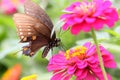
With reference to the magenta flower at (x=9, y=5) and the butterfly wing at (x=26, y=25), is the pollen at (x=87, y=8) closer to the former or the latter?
the butterfly wing at (x=26, y=25)

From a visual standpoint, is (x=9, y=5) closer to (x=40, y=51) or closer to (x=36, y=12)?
(x=40, y=51)

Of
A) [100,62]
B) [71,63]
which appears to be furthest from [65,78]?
[100,62]

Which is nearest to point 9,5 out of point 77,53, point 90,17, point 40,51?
point 40,51

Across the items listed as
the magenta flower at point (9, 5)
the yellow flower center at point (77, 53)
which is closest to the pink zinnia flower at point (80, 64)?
the yellow flower center at point (77, 53)

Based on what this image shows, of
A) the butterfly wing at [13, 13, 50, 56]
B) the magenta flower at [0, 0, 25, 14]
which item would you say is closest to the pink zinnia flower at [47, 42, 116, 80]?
the butterfly wing at [13, 13, 50, 56]

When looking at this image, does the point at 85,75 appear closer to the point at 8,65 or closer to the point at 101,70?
the point at 101,70

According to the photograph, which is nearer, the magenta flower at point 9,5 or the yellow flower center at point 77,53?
the yellow flower center at point 77,53
